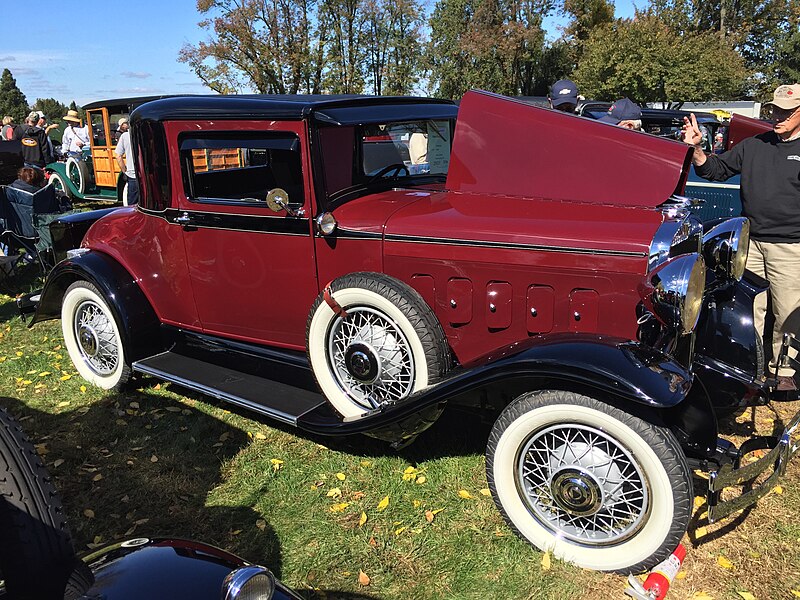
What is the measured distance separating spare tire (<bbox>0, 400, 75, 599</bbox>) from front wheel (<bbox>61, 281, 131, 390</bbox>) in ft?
7.53

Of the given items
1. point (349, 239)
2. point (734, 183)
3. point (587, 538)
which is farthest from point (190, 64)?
point (587, 538)

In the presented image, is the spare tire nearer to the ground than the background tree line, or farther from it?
nearer to the ground

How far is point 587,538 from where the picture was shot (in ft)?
8.39

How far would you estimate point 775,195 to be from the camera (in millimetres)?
3832

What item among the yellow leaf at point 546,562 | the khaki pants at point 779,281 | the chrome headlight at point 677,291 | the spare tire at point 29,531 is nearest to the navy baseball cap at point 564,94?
the khaki pants at point 779,281

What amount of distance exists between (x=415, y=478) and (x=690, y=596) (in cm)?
143

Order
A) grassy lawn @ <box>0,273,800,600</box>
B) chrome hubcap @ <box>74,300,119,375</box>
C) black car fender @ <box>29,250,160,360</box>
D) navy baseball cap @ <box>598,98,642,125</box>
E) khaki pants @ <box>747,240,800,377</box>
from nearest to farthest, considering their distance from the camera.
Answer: grassy lawn @ <box>0,273,800,600</box>
khaki pants @ <box>747,240,800,377</box>
black car fender @ <box>29,250,160,360</box>
chrome hubcap @ <box>74,300,119,375</box>
navy baseball cap @ <box>598,98,642,125</box>

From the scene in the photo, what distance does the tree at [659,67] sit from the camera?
1063 inches

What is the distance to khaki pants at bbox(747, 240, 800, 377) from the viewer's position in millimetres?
3877

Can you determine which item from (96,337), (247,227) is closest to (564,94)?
(247,227)

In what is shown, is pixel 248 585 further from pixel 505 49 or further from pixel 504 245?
pixel 505 49

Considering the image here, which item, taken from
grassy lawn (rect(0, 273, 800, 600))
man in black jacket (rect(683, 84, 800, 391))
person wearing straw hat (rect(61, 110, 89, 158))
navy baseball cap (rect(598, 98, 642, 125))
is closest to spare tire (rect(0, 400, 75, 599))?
grassy lawn (rect(0, 273, 800, 600))

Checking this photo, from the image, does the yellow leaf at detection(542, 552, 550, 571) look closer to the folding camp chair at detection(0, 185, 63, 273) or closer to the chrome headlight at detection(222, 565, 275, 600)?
the chrome headlight at detection(222, 565, 275, 600)

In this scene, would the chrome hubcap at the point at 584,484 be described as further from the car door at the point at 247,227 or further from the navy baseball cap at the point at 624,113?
the navy baseball cap at the point at 624,113
